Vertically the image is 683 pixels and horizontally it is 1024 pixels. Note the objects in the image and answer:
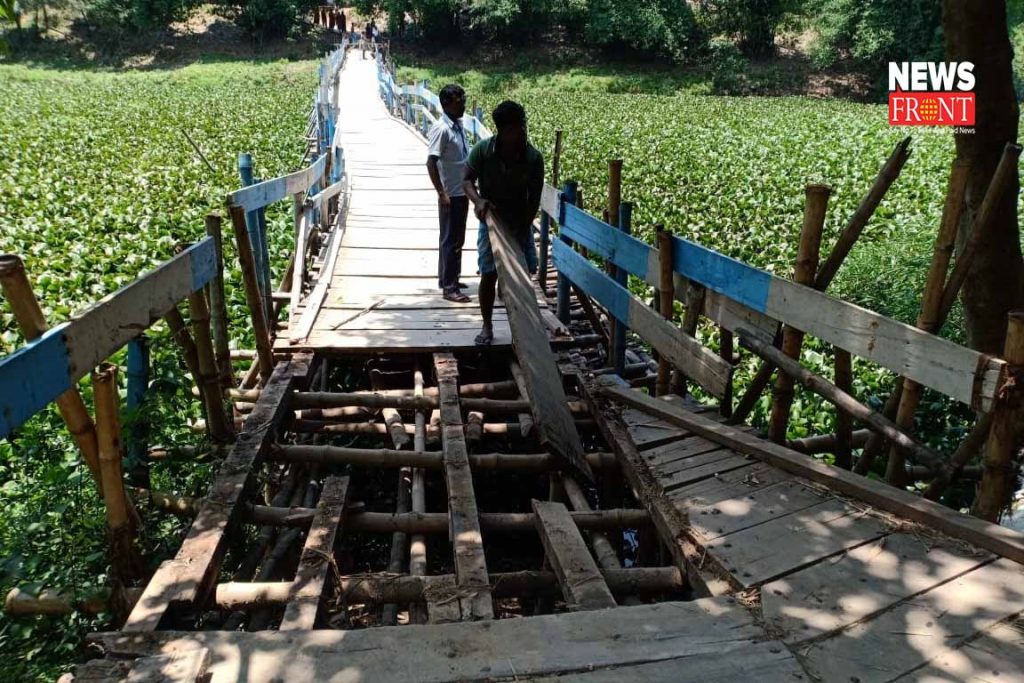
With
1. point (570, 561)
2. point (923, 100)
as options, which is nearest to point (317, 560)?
point (570, 561)

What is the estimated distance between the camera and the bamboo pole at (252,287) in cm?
420

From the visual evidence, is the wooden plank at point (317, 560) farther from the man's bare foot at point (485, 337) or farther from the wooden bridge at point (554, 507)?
the man's bare foot at point (485, 337)

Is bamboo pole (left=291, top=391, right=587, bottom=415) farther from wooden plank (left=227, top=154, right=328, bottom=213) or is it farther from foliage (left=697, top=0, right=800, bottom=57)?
foliage (left=697, top=0, right=800, bottom=57)

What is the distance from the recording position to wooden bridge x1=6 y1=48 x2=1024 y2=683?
7.35 feet

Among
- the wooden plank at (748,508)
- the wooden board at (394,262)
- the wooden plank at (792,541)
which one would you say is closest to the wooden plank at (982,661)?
the wooden plank at (792,541)

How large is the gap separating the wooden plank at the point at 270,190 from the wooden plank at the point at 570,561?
2.61 metres

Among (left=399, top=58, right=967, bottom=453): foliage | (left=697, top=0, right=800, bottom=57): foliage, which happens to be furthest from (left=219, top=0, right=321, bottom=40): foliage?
(left=399, top=58, right=967, bottom=453): foliage

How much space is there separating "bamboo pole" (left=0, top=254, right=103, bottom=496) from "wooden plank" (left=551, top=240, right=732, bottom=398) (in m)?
2.69

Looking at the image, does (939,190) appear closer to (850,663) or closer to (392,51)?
(850,663)

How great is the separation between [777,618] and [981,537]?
2.73ft

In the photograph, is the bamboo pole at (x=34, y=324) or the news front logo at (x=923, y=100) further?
the news front logo at (x=923, y=100)

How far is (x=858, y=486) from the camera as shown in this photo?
2.98 metres

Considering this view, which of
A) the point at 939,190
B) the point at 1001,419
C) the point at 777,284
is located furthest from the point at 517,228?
the point at 939,190

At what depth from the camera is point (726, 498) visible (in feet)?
10.3
